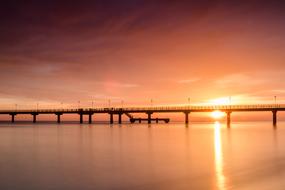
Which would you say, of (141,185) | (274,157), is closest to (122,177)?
(141,185)

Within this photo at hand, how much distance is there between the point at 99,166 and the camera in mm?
21609

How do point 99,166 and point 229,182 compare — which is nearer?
point 229,182

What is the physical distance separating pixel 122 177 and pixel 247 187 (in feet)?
19.9

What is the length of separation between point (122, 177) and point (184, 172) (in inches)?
136

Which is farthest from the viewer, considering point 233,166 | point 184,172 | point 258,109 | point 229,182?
point 258,109

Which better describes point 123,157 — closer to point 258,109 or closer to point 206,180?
point 206,180

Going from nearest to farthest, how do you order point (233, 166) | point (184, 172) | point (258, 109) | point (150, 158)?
point (184, 172) → point (233, 166) → point (150, 158) → point (258, 109)

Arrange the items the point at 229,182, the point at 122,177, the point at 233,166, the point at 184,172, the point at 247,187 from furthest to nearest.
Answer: the point at 233,166
the point at 184,172
the point at 122,177
the point at 229,182
the point at 247,187

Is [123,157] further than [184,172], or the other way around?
[123,157]

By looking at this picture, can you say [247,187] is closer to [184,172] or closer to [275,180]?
[275,180]

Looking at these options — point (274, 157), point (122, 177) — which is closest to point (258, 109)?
point (274, 157)

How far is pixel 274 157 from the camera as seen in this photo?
2653 centimetres

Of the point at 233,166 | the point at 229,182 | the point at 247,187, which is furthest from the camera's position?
the point at 233,166

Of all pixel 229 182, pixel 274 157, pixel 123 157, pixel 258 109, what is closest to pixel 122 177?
pixel 229 182
